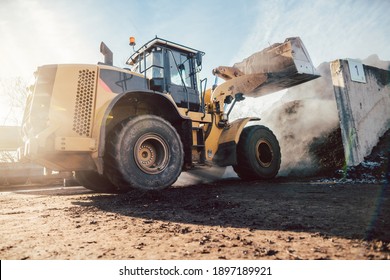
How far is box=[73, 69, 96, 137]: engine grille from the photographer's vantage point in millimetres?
3520

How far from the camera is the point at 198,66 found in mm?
5430

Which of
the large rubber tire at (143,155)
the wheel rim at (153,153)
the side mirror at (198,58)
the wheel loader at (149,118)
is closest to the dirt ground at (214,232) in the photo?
the large rubber tire at (143,155)

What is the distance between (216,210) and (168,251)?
1.09 m

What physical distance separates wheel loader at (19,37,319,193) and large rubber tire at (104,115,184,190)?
0.01 m

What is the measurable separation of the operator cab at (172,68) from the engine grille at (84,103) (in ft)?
3.79

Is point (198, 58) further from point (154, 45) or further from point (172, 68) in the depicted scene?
point (154, 45)

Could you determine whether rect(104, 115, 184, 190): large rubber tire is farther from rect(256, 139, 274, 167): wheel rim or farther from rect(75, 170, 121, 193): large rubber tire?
rect(256, 139, 274, 167): wheel rim

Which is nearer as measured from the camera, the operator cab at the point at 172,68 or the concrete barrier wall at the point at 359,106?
the operator cab at the point at 172,68

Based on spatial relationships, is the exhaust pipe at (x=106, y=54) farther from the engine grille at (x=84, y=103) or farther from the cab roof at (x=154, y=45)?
the cab roof at (x=154, y=45)

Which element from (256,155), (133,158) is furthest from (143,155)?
(256,155)

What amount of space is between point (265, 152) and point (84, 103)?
3891 mm

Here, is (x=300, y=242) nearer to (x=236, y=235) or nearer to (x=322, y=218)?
(x=236, y=235)

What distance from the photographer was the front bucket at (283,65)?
225 inches

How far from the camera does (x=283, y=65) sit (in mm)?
5797
